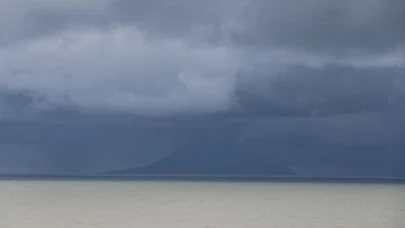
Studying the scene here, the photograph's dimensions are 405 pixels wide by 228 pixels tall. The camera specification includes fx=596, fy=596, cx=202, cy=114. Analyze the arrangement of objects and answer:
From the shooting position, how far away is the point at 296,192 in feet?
27.6

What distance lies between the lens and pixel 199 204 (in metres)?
6.99

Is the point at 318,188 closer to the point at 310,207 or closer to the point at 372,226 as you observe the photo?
the point at 310,207

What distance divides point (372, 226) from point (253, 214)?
141 cm

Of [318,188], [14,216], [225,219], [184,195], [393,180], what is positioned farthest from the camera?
[318,188]

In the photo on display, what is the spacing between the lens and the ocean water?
589 cm

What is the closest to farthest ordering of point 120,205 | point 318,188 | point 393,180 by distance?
1. point 393,180
2. point 120,205
3. point 318,188

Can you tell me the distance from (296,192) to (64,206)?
3.29m

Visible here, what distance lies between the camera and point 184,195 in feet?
26.0

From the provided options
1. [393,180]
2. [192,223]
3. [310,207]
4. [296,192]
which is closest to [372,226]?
[393,180]

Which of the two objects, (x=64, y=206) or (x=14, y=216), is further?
(x=64, y=206)

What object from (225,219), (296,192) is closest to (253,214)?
(225,219)

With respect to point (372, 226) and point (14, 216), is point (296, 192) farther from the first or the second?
point (14, 216)

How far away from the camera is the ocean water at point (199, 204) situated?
589 centimetres

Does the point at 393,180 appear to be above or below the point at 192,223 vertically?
above
